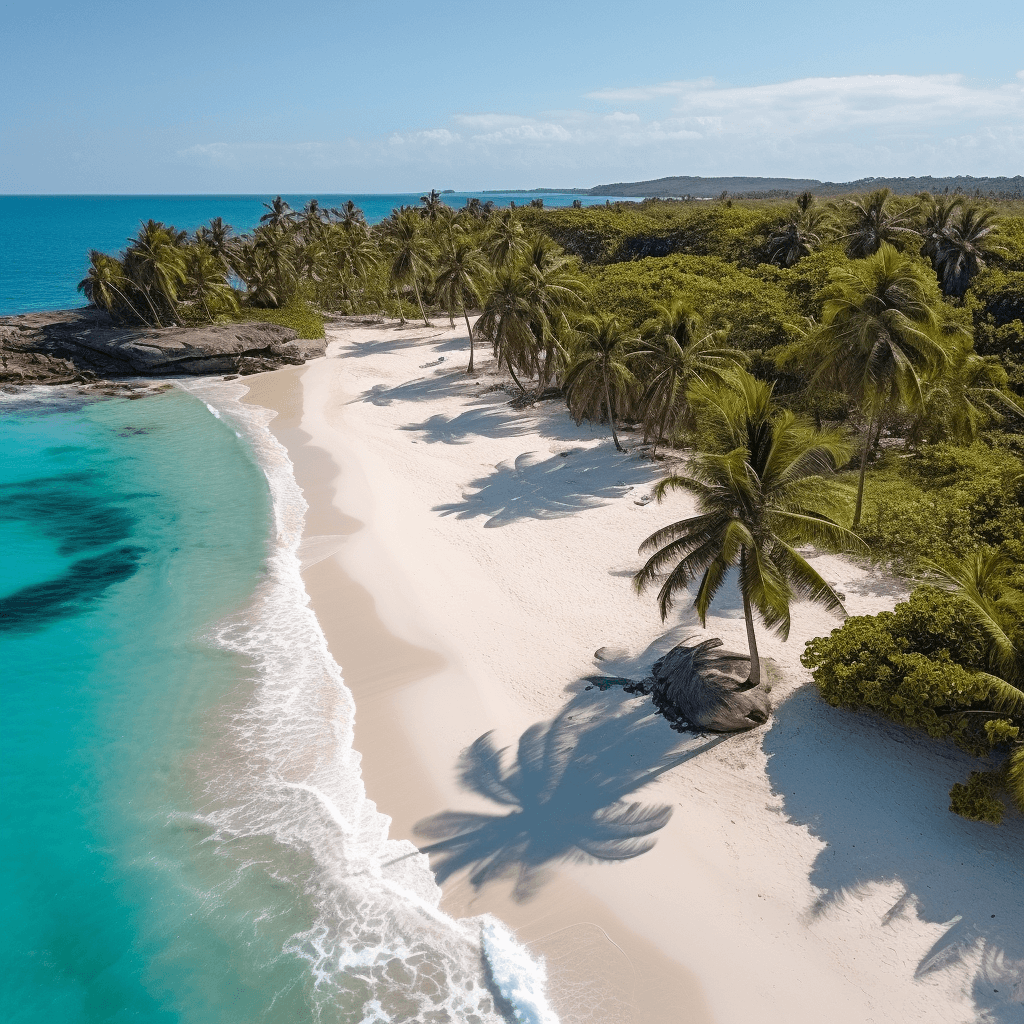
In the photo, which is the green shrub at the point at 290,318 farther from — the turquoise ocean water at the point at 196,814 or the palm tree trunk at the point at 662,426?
the palm tree trunk at the point at 662,426

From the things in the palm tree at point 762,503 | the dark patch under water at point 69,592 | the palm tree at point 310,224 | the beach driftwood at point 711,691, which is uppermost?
A: the palm tree at point 310,224

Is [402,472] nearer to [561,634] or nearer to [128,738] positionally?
[561,634]

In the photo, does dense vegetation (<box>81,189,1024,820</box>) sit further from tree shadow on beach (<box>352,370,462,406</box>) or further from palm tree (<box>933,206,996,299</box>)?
tree shadow on beach (<box>352,370,462,406</box>)

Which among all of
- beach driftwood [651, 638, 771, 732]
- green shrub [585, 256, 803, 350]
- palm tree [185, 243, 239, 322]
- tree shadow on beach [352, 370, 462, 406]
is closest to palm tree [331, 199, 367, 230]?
palm tree [185, 243, 239, 322]

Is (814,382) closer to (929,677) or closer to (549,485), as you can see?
(549,485)


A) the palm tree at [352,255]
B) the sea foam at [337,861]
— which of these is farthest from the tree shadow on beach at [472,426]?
the palm tree at [352,255]

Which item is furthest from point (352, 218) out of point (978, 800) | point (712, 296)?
point (978, 800)
